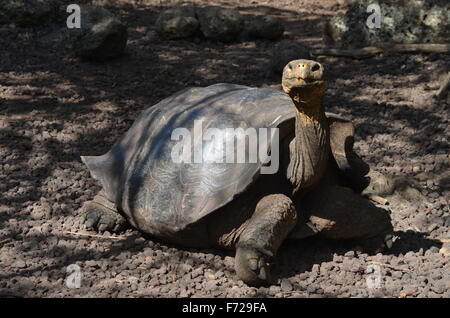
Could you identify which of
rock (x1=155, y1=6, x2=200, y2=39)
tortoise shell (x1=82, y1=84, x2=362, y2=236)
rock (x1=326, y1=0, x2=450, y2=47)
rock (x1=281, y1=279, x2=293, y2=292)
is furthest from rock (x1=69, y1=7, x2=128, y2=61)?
rock (x1=281, y1=279, x2=293, y2=292)

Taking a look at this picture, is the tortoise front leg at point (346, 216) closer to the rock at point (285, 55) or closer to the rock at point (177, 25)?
the rock at point (285, 55)

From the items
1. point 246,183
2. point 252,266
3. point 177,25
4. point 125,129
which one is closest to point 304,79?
point 246,183

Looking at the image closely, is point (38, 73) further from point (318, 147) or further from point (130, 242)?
point (318, 147)

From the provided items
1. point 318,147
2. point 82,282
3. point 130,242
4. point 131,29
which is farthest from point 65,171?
point 131,29

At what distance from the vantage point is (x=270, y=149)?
11.6ft

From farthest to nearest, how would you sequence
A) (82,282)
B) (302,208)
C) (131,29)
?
(131,29), (302,208), (82,282)

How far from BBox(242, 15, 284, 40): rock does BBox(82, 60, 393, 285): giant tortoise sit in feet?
11.2

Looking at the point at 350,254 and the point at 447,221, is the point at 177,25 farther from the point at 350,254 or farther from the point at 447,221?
the point at 350,254

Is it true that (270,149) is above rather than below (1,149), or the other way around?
above

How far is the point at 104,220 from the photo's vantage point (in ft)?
13.5

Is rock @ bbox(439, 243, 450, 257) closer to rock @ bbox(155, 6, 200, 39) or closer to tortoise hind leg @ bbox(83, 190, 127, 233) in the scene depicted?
tortoise hind leg @ bbox(83, 190, 127, 233)

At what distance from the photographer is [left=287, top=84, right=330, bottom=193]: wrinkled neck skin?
3.21m

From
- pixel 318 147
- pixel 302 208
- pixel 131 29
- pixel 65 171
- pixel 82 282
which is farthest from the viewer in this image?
pixel 131 29

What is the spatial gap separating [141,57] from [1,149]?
2190 millimetres
